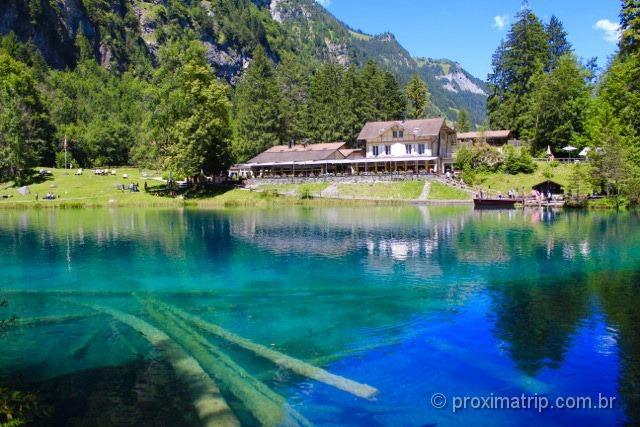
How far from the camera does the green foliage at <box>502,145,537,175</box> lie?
70.6 metres

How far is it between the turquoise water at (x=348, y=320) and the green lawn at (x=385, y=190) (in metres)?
32.4

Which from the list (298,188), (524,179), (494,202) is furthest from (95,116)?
(524,179)

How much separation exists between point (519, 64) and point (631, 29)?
7406cm

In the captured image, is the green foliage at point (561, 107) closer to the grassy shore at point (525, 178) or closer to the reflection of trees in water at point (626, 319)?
the grassy shore at point (525, 178)

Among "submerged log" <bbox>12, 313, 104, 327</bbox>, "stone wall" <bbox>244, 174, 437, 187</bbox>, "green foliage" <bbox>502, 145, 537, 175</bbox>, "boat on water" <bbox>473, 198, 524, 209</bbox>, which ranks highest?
"green foliage" <bbox>502, 145, 537, 175</bbox>

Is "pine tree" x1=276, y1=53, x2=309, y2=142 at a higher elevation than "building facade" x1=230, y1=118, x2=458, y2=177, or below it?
higher

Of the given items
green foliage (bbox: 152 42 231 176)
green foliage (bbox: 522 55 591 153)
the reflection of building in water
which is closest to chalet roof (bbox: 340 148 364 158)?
green foliage (bbox: 152 42 231 176)

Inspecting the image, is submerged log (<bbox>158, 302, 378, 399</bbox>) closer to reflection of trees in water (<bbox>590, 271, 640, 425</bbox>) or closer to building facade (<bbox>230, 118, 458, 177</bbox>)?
reflection of trees in water (<bbox>590, 271, 640, 425</bbox>)

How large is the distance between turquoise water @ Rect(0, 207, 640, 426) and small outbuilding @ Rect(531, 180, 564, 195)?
27.6m

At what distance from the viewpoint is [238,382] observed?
39.2 feet

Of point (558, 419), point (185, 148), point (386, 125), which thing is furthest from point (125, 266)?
point (386, 125)

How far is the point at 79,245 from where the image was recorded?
34.9 metres

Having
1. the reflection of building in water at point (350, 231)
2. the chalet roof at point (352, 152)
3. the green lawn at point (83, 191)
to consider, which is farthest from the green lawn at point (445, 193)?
the green lawn at point (83, 191)

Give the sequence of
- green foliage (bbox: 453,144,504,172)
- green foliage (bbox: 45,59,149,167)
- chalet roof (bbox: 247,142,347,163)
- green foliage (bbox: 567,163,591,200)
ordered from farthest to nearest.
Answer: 1. green foliage (bbox: 45,59,149,167)
2. chalet roof (bbox: 247,142,347,163)
3. green foliage (bbox: 453,144,504,172)
4. green foliage (bbox: 567,163,591,200)
